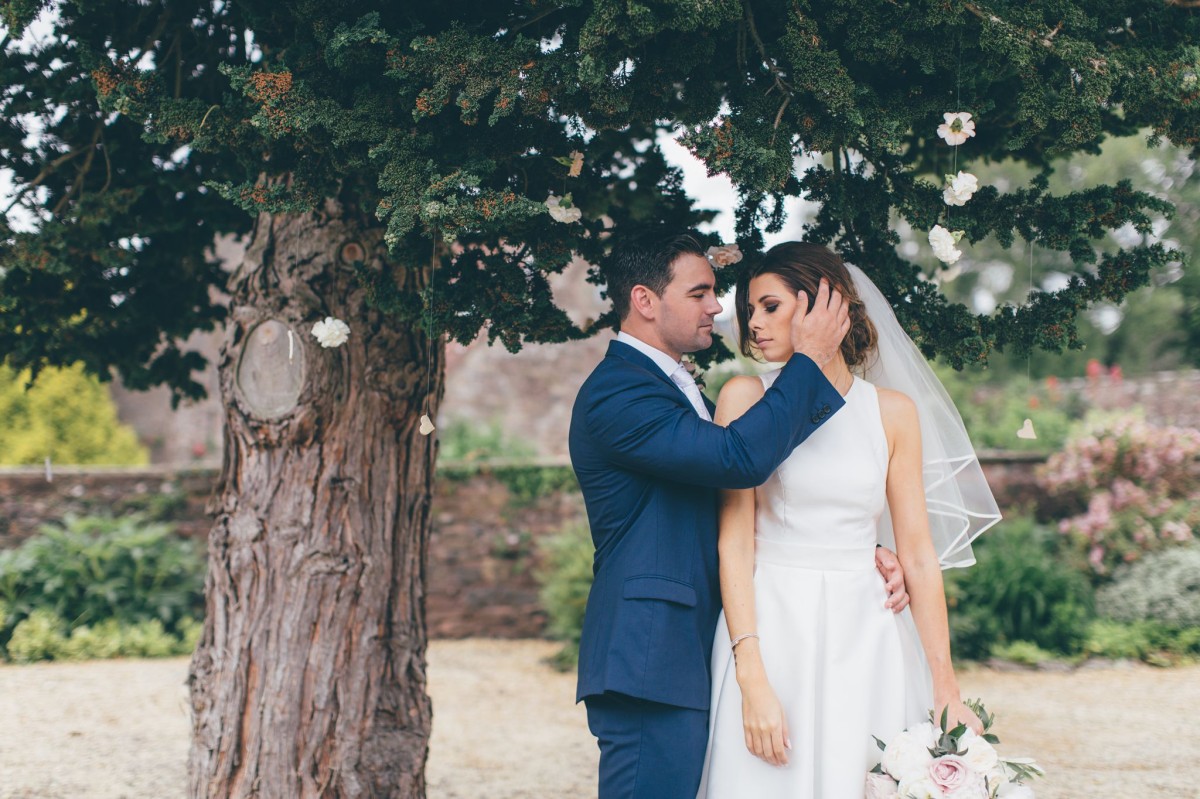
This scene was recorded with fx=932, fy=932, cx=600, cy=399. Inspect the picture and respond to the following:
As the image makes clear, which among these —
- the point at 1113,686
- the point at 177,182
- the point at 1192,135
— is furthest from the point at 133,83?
the point at 1113,686

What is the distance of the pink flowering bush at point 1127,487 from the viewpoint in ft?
29.2

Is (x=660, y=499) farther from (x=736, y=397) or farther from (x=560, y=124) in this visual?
(x=560, y=124)

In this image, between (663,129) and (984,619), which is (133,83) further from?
(984,619)

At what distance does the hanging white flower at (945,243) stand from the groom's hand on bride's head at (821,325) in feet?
1.19

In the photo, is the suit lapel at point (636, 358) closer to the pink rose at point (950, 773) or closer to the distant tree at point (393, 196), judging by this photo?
the distant tree at point (393, 196)

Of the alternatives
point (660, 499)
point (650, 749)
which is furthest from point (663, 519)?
point (650, 749)

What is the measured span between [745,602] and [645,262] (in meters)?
1.11

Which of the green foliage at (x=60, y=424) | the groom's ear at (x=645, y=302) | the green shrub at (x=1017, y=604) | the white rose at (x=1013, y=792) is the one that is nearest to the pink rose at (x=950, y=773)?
the white rose at (x=1013, y=792)

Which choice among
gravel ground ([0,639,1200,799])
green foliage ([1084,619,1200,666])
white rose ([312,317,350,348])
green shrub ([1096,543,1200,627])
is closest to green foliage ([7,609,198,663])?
gravel ground ([0,639,1200,799])

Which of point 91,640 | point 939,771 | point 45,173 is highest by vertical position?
point 45,173

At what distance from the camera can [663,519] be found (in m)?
2.75

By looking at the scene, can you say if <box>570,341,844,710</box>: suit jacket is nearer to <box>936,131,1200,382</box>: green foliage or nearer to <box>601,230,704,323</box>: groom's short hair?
<box>601,230,704,323</box>: groom's short hair

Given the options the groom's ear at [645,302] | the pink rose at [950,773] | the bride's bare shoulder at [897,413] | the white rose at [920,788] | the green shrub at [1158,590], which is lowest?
the green shrub at [1158,590]

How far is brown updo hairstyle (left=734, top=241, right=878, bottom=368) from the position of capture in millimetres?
2820
